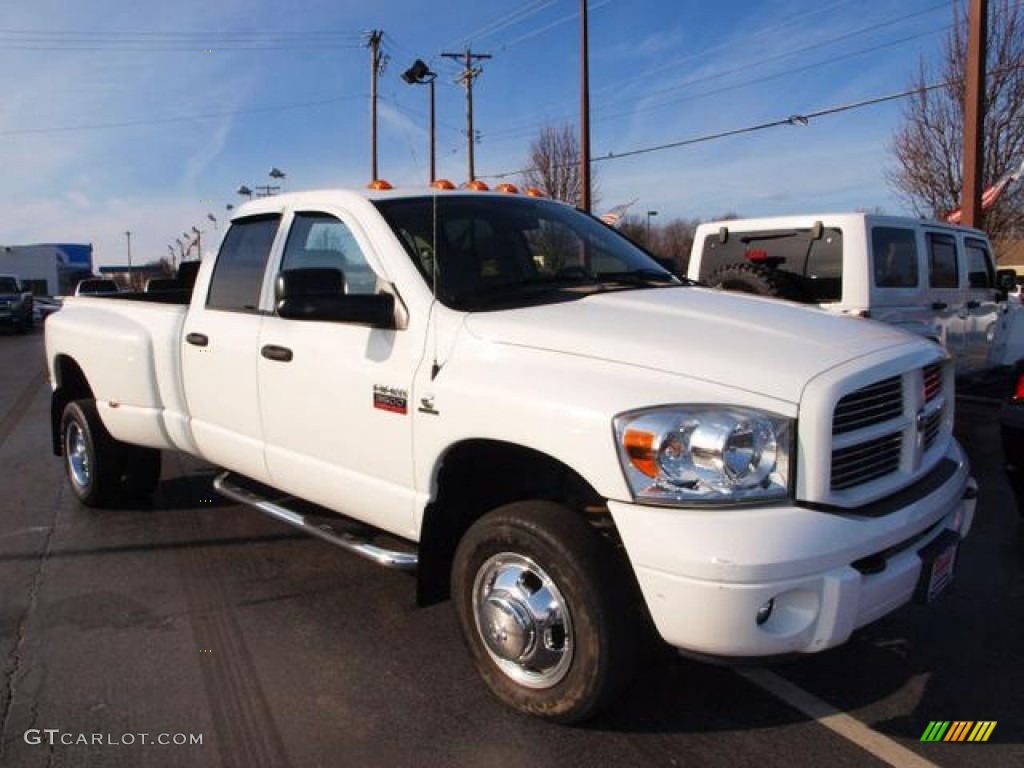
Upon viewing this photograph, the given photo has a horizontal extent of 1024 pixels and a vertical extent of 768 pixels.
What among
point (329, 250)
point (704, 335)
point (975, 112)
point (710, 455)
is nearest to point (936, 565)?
point (710, 455)

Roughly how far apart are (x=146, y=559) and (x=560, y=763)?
308 cm

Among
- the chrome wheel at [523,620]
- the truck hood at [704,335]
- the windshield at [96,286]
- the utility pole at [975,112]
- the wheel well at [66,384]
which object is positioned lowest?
the chrome wheel at [523,620]

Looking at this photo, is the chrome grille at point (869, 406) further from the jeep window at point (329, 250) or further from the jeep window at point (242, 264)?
the jeep window at point (242, 264)

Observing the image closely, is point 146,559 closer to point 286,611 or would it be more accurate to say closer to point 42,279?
point 286,611

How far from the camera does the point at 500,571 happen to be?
3.08 metres

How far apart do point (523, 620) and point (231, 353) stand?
2264mm

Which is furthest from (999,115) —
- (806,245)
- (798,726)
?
(798,726)

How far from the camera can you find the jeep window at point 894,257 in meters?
7.73

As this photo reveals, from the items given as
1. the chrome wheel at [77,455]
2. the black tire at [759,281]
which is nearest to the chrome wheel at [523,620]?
the chrome wheel at [77,455]

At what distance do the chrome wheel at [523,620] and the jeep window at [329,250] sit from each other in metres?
1.36

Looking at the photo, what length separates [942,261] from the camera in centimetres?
873

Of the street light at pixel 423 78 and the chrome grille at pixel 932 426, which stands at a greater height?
the street light at pixel 423 78

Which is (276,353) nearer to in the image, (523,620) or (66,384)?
(523,620)

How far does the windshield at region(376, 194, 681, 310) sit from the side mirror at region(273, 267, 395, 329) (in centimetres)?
25
